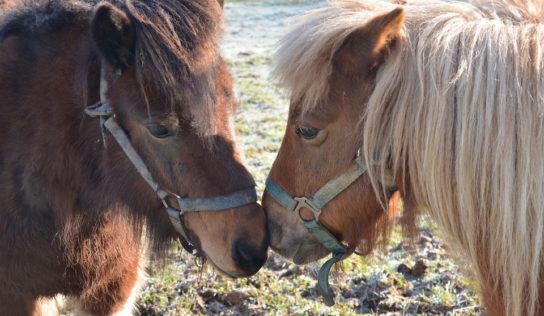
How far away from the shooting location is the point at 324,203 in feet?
10.2

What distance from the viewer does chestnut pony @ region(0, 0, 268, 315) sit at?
3.02m

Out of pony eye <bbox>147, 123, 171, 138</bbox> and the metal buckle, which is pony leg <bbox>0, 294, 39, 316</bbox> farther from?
the metal buckle

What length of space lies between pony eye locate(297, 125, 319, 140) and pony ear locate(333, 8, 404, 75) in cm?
29

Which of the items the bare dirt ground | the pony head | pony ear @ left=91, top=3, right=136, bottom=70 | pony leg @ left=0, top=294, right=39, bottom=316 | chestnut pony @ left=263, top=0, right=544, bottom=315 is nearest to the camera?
chestnut pony @ left=263, top=0, right=544, bottom=315

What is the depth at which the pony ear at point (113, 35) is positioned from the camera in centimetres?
289

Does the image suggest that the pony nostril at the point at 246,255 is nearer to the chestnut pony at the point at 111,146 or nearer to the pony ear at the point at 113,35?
the chestnut pony at the point at 111,146

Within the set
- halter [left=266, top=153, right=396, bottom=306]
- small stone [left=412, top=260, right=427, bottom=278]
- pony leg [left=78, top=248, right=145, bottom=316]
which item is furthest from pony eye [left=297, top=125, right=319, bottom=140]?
small stone [left=412, top=260, right=427, bottom=278]

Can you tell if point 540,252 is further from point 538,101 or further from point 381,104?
point 381,104

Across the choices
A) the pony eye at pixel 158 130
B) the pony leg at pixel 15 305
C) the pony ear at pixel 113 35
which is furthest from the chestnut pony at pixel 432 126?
the pony leg at pixel 15 305

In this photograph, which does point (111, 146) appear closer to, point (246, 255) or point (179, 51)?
point (179, 51)

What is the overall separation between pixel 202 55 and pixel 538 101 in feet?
4.74

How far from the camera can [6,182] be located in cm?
341

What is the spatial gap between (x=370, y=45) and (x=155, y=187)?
118cm

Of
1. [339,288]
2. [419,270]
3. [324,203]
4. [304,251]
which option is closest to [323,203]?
[324,203]
